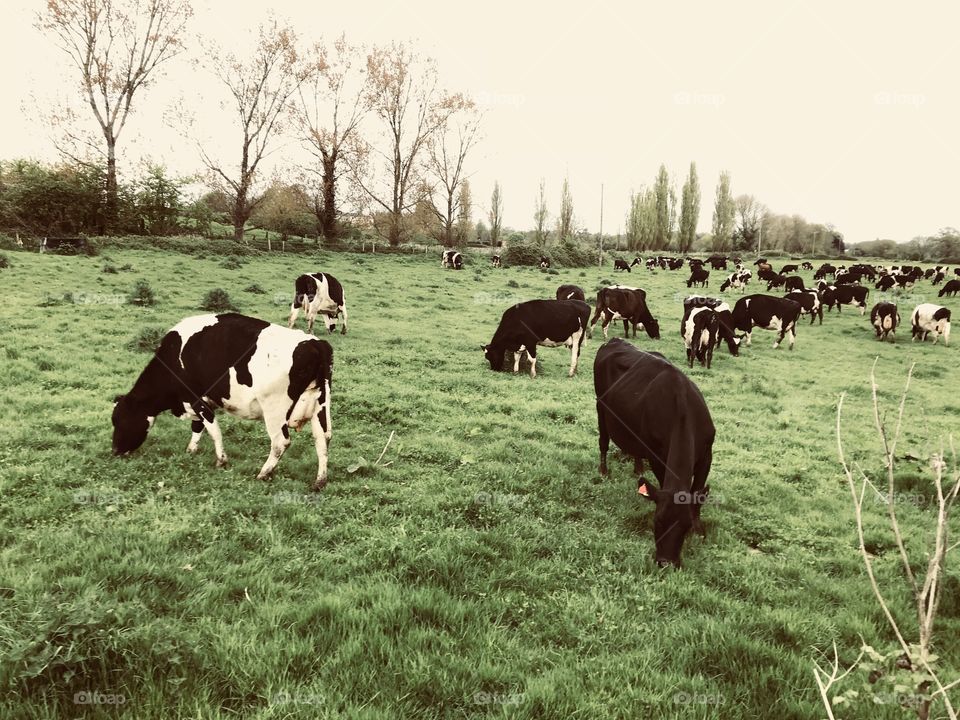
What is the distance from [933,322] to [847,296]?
250 inches

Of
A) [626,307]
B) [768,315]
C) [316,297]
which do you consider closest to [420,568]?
[316,297]

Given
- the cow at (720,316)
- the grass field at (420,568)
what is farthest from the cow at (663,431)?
the cow at (720,316)

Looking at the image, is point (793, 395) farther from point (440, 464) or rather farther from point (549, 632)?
point (549, 632)

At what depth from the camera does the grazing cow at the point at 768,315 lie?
1692cm

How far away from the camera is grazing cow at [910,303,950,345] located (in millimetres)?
18453

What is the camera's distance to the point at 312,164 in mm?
Answer: 40125

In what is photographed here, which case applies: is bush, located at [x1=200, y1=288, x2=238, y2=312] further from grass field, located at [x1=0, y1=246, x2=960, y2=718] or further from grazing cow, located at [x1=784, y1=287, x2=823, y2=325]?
grazing cow, located at [x1=784, y1=287, x2=823, y2=325]

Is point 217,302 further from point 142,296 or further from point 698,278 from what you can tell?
point 698,278

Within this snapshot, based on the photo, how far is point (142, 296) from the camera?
50.2 feet

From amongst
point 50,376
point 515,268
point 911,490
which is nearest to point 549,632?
point 911,490

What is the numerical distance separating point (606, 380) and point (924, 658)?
5115mm

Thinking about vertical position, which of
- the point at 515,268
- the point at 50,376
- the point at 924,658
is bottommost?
the point at 50,376

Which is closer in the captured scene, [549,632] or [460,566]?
[549,632]

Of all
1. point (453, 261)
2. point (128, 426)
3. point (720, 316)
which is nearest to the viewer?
point (128, 426)
